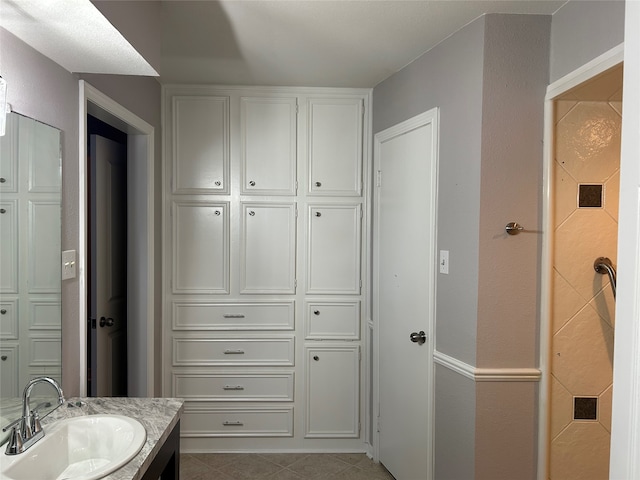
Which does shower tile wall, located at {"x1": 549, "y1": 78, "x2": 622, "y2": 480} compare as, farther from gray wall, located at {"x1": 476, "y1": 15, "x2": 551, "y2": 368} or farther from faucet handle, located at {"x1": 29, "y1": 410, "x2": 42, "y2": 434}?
faucet handle, located at {"x1": 29, "y1": 410, "x2": 42, "y2": 434}

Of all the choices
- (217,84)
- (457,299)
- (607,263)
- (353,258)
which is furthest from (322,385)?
(217,84)

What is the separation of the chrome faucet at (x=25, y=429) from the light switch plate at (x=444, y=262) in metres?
1.65

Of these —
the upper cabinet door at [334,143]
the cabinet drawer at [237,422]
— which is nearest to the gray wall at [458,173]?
the upper cabinet door at [334,143]

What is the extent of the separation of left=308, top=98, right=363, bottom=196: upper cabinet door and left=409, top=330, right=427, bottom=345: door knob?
110cm

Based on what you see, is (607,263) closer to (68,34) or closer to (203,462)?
(68,34)

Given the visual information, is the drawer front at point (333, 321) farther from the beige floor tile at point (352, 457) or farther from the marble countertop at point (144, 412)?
→ the marble countertop at point (144, 412)

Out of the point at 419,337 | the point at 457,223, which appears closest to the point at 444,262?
the point at 457,223

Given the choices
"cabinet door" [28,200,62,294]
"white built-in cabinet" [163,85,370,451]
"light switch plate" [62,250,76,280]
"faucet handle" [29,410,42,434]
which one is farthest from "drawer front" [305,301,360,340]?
"faucet handle" [29,410,42,434]

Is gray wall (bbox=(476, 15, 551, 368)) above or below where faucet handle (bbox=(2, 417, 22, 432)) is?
above

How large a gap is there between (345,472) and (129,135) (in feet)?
8.05

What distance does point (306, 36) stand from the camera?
2154mm

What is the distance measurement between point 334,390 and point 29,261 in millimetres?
2125

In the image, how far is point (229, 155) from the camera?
2.95m

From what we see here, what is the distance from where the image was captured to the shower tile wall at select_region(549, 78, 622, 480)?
1.92m
